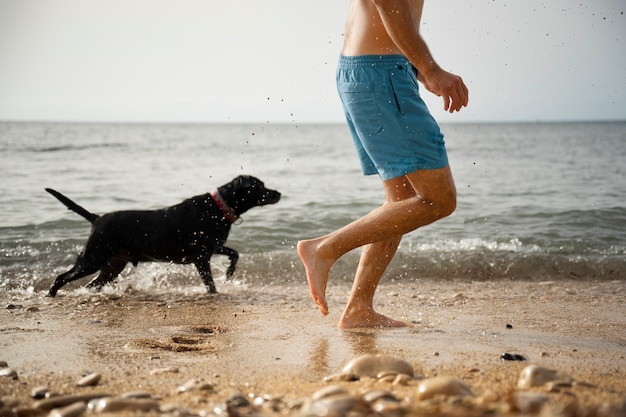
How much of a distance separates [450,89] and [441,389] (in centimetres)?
143

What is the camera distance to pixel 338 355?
314cm

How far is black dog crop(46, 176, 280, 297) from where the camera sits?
569cm

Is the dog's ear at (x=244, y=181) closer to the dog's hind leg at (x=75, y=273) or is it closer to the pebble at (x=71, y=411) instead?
the dog's hind leg at (x=75, y=273)

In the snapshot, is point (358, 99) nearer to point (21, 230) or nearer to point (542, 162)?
point (21, 230)

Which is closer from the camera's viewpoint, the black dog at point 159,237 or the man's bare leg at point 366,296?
the man's bare leg at point 366,296

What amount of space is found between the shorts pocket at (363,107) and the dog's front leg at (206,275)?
2.69 m

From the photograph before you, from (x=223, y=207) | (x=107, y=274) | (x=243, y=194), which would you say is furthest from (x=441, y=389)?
(x=107, y=274)

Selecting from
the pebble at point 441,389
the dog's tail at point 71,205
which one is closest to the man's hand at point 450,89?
the pebble at point 441,389

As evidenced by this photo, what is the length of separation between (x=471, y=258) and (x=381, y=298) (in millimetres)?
1750

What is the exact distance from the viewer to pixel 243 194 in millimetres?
6109

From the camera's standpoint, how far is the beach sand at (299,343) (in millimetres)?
2426

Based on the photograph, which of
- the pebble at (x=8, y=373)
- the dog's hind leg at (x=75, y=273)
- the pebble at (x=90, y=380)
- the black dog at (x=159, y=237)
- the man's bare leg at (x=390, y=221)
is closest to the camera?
the pebble at (x=90, y=380)

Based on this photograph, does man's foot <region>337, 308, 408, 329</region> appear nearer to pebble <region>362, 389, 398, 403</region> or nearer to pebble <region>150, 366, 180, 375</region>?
pebble <region>150, 366, 180, 375</region>

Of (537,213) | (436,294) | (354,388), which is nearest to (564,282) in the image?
(436,294)
